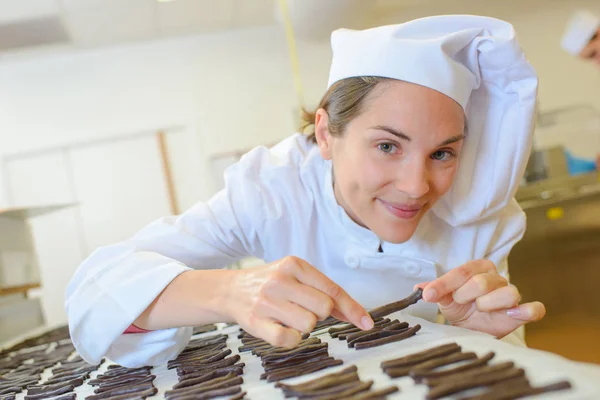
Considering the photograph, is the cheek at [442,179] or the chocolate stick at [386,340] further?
the cheek at [442,179]

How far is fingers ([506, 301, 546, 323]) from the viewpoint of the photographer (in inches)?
33.9

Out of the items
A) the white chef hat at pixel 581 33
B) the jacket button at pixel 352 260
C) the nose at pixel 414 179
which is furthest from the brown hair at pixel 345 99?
the white chef hat at pixel 581 33

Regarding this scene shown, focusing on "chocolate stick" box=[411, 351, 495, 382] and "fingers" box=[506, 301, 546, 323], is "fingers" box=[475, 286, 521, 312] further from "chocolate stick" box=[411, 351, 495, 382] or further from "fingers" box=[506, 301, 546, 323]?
"chocolate stick" box=[411, 351, 495, 382]

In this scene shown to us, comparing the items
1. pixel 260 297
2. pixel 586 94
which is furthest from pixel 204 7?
pixel 260 297

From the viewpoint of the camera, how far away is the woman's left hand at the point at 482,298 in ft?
2.76

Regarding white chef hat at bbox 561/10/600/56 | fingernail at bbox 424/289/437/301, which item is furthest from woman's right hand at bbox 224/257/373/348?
white chef hat at bbox 561/10/600/56

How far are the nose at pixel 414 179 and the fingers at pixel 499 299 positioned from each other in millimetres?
180

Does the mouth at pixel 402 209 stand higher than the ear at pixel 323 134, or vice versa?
the ear at pixel 323 134

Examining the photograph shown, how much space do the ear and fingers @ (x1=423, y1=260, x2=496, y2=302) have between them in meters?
0.35

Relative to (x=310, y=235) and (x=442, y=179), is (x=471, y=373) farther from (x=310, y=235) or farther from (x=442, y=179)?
(x=310, y=235)

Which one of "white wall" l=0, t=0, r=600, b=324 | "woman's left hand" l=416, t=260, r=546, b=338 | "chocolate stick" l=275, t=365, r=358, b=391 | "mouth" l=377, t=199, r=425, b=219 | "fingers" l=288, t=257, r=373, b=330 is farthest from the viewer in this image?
"white wall" l=0, t=0, r=600, b=324

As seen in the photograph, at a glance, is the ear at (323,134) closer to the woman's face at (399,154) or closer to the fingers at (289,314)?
the woman's face at (399,154)

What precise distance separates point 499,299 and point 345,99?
0.41m

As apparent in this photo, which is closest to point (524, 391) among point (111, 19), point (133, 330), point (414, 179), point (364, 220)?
point (414, 179)
